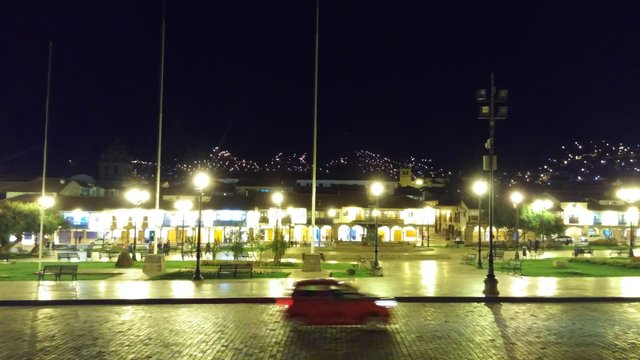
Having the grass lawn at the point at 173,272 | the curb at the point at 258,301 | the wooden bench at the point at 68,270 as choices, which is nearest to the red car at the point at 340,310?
the curb at the point at 258,301

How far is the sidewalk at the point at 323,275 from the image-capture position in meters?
20.2

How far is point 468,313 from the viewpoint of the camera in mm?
17094

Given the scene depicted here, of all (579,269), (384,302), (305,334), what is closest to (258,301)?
(305,334)

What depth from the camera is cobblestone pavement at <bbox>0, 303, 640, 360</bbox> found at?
11625 mm

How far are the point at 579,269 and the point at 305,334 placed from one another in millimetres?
23661

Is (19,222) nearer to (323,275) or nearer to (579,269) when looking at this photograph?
(323,275)

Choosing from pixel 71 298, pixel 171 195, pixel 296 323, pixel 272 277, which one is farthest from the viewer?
pixel 171 195

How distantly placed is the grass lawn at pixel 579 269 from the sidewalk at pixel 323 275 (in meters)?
2.41

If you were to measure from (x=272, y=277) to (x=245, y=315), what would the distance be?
1082cm

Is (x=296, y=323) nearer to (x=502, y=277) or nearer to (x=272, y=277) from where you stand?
(x=272, y=277)

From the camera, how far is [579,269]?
32.4 metres

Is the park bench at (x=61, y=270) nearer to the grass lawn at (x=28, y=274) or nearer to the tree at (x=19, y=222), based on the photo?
the grass lawn at (x=28, y=274)

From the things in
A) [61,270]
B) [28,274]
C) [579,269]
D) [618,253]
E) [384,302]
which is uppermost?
[384,302]

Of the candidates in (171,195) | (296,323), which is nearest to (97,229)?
(171,195)
